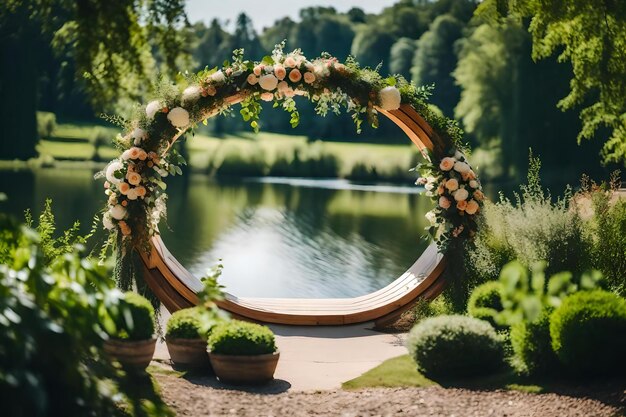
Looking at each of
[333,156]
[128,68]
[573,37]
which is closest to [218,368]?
[128,68]

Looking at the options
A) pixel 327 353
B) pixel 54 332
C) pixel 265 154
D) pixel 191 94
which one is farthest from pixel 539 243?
pixel 265 154

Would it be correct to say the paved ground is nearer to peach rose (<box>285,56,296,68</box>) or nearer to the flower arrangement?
the flower arrangement

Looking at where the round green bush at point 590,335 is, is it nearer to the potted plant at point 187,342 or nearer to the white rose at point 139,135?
the potted plant at point 187,342

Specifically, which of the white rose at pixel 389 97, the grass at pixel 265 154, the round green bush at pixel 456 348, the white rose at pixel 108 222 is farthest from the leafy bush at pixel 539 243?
the grass at pixel 265 154

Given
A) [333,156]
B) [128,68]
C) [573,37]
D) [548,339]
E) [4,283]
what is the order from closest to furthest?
[4,283] < [128,68] < [548,339] < [573,37] < [333,156]

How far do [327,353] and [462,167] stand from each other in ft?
6.78

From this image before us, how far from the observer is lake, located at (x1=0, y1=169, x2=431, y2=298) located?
53.7ft

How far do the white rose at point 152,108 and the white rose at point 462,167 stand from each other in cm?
261

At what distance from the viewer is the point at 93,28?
3787mm

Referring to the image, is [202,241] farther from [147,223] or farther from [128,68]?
[128,68]

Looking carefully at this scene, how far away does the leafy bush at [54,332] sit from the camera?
2.87 m

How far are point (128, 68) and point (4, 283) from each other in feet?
4.67

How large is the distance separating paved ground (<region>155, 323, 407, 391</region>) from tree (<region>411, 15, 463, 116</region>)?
117ft

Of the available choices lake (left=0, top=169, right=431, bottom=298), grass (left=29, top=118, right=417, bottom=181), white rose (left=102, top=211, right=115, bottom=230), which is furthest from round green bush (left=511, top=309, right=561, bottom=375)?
grass (left=29, top=118, right=417, bottom=181)
